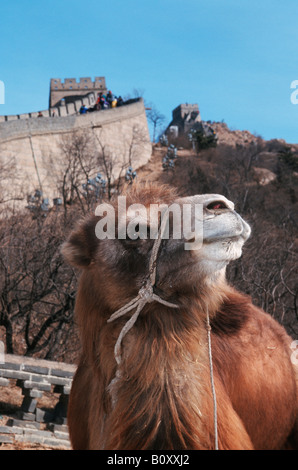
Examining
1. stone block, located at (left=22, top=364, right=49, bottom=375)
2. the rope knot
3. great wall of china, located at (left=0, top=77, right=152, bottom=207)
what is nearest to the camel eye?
the rope knot

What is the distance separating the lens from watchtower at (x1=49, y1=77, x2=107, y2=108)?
74.4 m

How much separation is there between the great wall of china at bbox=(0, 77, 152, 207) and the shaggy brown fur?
2384 cm

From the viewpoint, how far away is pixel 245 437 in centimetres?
299

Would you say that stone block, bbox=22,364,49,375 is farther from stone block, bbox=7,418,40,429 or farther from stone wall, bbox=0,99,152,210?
stone wall, bbox=0,99,152,210

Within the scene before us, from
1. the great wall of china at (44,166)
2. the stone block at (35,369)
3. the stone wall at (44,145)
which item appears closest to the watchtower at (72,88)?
the great wall of china at (44,166)

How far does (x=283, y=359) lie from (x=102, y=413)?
1.40 m

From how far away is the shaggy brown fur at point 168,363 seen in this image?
282 centimetres

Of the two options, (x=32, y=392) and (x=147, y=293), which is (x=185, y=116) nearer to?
(x=32, y=392)

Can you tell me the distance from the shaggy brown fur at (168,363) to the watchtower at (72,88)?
73.0m

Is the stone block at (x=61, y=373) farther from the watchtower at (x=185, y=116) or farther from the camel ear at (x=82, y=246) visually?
the watchtower at (x=185, y=116)

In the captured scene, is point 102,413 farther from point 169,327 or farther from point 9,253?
point 9,253

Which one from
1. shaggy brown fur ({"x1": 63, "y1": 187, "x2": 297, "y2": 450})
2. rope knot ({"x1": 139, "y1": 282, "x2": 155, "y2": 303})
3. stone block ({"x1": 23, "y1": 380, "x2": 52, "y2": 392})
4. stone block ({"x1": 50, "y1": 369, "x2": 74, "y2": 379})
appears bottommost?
stone block ({"x1": 23, "y1": 380, "x2": 52, "y2": 392})

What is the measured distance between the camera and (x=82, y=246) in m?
3.41
